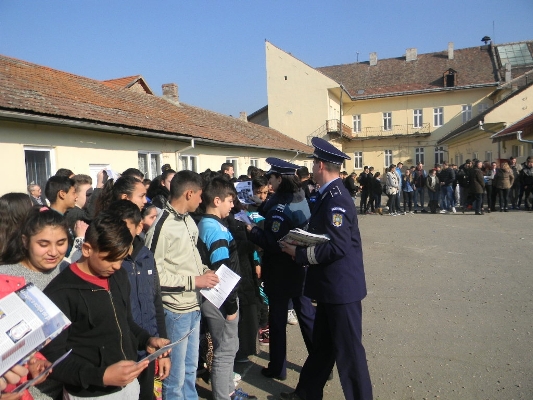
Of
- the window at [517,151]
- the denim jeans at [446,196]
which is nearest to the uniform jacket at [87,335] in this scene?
the denim jeans at [446,196]

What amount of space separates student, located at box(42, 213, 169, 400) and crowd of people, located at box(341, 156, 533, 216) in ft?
47.2

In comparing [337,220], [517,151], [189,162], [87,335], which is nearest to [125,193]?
[87,335]

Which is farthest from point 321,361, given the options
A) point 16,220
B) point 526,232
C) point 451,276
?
point 526,232

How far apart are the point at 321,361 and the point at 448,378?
130cm

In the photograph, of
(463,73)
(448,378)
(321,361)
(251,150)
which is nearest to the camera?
(321,361)

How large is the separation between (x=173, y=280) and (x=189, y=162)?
1174 cm

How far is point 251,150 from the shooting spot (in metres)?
19.5

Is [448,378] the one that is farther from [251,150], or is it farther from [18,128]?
[251,150]

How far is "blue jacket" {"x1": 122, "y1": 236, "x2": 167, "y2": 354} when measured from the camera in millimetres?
2578

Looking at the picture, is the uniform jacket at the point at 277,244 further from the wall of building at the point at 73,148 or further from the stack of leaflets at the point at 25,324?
the wall of building at the point at 73,148

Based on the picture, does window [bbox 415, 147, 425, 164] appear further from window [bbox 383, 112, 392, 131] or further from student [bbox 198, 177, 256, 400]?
student [bbox 198, 177, 256, 400]

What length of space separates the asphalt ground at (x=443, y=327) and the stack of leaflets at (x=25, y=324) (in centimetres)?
254

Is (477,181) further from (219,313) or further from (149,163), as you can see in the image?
(219,313)

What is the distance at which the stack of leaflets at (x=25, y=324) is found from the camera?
145cm
